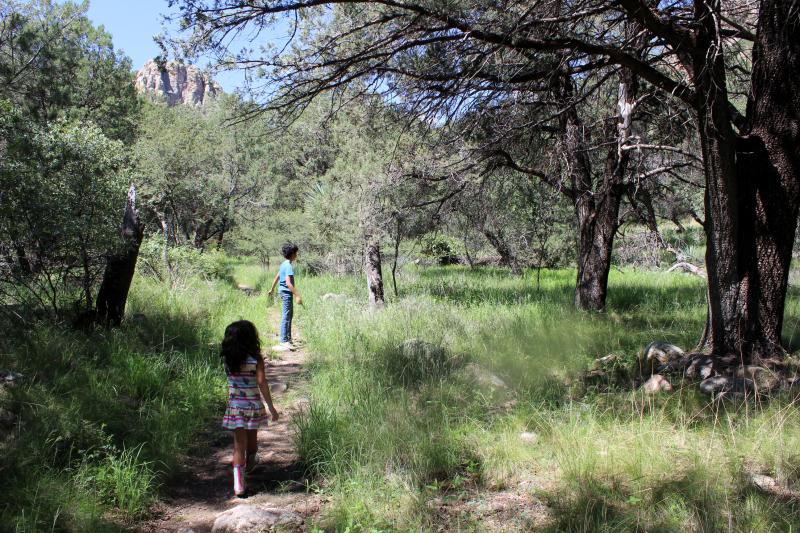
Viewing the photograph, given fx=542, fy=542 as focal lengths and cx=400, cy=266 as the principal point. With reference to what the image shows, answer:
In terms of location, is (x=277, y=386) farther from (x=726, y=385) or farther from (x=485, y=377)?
(x=726, y=385)

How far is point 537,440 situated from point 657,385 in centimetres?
170

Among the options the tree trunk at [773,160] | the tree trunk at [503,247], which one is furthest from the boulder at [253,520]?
the tree trunk at [503,247]

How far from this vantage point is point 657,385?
517 centimetres

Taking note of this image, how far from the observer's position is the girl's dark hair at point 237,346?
418 cm

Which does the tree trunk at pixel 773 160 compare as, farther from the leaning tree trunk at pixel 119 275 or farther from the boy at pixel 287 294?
the leaning tree trunk at pixel 119 275

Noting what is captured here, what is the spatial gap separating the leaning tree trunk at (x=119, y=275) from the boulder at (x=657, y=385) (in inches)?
256

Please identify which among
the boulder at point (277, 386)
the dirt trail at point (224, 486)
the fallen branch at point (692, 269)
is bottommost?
the dirt trail at point (224, 486)

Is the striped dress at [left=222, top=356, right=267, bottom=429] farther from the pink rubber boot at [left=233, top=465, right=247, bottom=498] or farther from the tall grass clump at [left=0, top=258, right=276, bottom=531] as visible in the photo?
the tall grass clump at [left=0, top=258, right=276, bottom=531]

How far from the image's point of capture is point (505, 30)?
541cm

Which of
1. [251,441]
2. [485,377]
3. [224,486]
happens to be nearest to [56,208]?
[251,441]

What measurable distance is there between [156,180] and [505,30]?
1434 cm

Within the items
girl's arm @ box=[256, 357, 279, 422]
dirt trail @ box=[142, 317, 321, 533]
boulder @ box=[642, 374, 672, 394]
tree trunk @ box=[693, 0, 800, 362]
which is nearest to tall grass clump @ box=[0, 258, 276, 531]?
dirt trail @ box=[142, 317, 321, 533]

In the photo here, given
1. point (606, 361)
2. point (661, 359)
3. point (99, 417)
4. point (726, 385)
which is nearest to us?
point (99, 417)

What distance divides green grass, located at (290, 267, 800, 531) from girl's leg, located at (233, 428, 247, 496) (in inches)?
21.0
